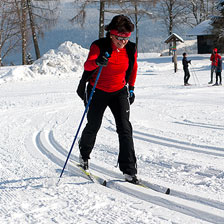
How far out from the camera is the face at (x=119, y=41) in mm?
3439

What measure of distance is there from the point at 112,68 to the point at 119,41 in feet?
0.99

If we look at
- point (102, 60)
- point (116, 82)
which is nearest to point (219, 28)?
point (116, 82)

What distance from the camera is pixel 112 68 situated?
358 centimetres

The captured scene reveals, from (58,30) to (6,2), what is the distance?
44430 mm

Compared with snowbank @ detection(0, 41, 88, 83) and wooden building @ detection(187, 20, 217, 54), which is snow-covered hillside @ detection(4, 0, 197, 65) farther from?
snowbank @ detection(0, 41, 88, 83)

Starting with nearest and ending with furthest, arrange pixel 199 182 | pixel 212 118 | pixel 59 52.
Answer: pixel 199 182 → pixel 212 118 → pixel 59 52

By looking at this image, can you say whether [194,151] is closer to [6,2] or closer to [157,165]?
[157,165]

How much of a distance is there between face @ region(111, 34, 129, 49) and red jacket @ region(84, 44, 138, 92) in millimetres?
57

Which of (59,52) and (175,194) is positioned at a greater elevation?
(59,52)

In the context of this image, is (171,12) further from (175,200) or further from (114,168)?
(175,200)

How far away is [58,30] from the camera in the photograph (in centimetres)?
6644

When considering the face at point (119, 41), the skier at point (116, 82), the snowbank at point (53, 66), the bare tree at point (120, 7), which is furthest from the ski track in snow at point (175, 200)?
the bare tree at point (120, 7)

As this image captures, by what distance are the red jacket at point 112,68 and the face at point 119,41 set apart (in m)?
0.06

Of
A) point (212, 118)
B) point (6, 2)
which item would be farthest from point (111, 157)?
point (6, 2)
